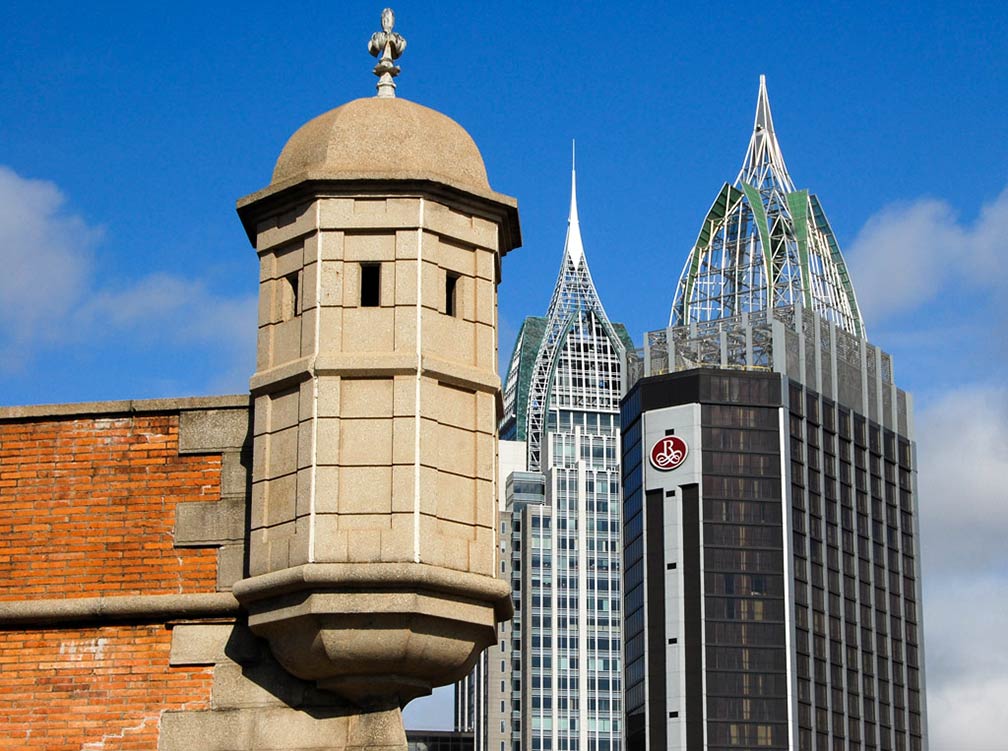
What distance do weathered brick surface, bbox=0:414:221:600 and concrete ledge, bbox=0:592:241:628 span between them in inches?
7.5

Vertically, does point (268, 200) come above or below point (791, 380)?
below

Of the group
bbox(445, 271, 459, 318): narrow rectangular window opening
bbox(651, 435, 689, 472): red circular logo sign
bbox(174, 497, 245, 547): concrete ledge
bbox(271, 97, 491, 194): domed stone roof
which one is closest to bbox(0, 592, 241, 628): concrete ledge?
bbox(174, 497, 245, 547): concrete ledge

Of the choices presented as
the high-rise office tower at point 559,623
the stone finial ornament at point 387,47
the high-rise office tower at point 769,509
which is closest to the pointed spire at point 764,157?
the high-rise office tower at point 769,509

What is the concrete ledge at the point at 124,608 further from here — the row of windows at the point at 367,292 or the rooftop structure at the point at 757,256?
the rooftop structure at the point at 757,256

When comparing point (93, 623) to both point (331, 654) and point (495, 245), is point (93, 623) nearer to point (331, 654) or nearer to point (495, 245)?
point (331, 654)

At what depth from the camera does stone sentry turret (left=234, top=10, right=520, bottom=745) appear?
48.5 feet

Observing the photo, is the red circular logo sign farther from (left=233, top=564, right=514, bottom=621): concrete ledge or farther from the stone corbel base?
(left=233, top=564, right=514, bottom=621): concrete ledge

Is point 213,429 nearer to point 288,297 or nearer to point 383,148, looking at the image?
point 288,297

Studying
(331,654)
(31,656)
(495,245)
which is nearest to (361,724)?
(331,654)

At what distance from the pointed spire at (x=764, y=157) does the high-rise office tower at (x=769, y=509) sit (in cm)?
25

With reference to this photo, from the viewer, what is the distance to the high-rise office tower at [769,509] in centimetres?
13700

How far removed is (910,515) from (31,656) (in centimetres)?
14830

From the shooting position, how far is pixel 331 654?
48.6ft

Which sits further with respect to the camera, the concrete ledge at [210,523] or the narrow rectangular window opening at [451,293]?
the narrow rectangular window opening at [451,293]
